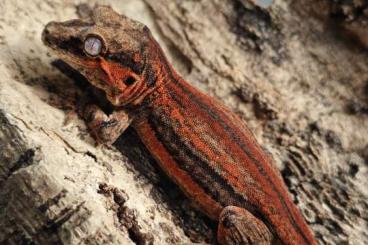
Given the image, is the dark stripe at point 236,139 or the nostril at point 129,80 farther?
the nostril at point 129,80

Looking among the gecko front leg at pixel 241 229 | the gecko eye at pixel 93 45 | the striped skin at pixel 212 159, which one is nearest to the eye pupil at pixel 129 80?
the striped skin at pixel 212 159

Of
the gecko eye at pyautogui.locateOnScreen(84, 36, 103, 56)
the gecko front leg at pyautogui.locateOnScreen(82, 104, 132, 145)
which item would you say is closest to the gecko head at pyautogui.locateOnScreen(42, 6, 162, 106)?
the gecko eye at pyautogui.locateOnScreen(84, 36, 103, 56)

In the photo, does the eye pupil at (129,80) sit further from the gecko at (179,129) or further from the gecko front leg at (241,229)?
the gecko front leg at (241,229)

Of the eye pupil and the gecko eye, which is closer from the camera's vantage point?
the gecko eye

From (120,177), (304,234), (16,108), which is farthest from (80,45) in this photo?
(304,234)

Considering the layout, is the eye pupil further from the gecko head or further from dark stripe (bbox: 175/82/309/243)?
dark stripe (bbox: 175/82/309/243)

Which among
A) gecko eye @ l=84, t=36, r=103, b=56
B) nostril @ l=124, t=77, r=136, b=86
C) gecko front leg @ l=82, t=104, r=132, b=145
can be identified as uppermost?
gecko eye @ l=84, t=36, r=103, b=56

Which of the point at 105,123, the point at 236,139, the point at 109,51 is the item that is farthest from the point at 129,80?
the point at 236,139

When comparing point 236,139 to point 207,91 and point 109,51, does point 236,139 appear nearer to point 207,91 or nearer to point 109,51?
point 207,91
